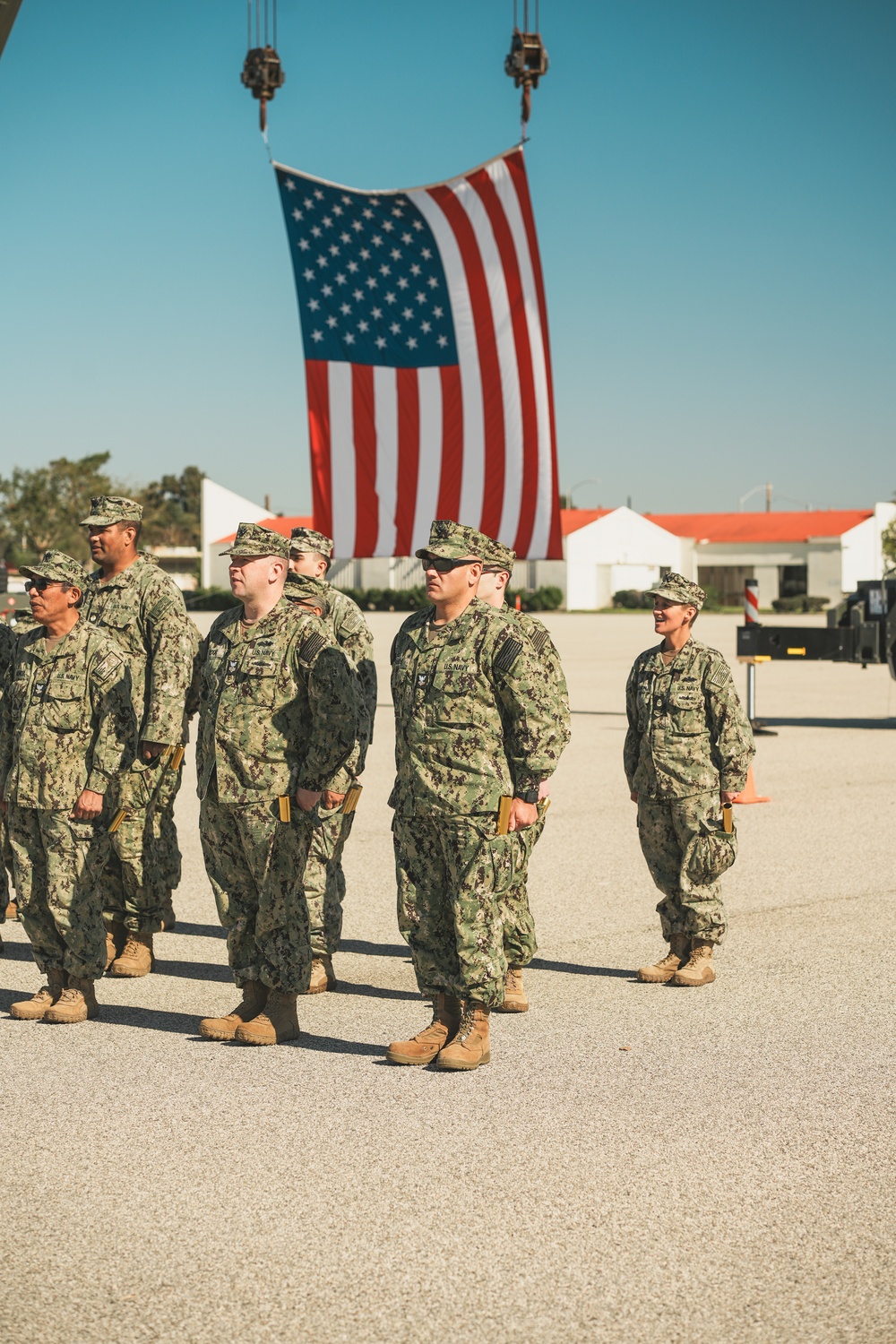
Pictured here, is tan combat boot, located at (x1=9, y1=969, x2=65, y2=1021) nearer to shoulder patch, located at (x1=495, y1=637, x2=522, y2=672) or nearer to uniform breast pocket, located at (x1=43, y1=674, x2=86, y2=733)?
uniform breast pocket, located at (x1=43, y1=674, x2=86, y2=733)

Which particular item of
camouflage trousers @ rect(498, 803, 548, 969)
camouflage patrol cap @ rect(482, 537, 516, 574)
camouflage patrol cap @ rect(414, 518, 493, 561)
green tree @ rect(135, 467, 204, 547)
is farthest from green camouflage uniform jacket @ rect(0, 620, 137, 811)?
green tree @ rect(135, 467, 204, 547)

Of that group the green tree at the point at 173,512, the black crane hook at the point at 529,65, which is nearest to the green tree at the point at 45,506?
the green tree at the point at 173,512

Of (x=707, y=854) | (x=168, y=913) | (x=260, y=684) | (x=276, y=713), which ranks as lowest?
(x=168, y=913)

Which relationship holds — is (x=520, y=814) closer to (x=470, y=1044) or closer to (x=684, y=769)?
(x=470, y=1044)

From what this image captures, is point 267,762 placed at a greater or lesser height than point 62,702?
lesser

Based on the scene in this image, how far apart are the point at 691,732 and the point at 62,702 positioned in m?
2.64

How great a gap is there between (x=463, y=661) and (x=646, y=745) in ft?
4.97

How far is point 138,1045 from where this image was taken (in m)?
5.29

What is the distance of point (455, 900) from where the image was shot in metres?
5.03

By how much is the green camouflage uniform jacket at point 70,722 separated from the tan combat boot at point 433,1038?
1525mm

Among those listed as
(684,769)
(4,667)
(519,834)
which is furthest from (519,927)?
(4,667)

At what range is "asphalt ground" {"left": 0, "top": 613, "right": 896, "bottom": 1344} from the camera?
10.8 ft

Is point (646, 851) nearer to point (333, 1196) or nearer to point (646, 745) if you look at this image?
point (646, 745)

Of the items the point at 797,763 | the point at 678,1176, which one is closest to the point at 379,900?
the point at 678,1176
